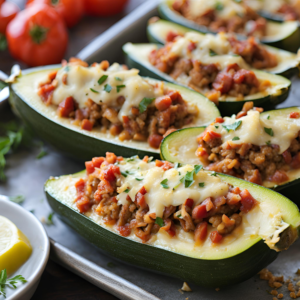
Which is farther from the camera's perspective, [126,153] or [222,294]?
[126,153]

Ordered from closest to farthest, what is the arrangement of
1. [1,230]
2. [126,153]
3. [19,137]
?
[1,230] < [126,153] < [19,137]

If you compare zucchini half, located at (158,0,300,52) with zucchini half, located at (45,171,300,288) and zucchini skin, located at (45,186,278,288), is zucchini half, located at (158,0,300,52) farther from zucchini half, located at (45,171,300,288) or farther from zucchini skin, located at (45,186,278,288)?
zucchini skin, located at (45,186,278,288)

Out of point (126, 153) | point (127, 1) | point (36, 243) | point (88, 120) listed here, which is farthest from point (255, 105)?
point (127, 1)

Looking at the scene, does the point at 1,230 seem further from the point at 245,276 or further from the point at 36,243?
the point at 245,276

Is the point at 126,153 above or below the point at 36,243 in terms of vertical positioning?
above

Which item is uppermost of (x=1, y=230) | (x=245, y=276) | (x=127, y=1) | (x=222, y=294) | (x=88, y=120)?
(x=127, y=1)

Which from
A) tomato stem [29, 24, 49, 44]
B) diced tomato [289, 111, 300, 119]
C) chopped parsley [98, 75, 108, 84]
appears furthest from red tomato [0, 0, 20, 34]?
diced tomato [289, 111, 300, 119]

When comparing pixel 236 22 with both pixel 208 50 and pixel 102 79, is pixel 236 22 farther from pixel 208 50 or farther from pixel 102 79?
pixel 102 79
